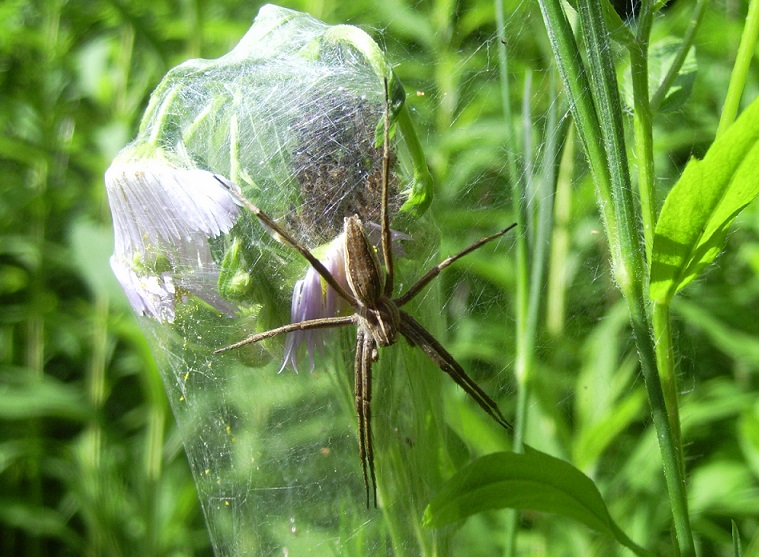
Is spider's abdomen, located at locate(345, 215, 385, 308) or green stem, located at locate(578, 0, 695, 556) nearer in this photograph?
green stem, located at locate(578, 0, 695, 556)

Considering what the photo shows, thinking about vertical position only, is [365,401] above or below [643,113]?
below

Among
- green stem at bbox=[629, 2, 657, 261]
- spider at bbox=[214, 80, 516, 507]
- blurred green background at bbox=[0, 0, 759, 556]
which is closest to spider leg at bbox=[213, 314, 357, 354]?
spider at bbox=[214, 80, 516, 507]

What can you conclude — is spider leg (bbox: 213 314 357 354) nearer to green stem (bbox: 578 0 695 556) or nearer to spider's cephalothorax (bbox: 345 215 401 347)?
spider's cephalothorax (bbox: 345 215 401 347)

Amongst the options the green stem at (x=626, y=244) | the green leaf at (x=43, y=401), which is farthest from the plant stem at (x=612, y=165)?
the green leaf at (x=43, y=401)

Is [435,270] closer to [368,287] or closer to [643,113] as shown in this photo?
[368,287]

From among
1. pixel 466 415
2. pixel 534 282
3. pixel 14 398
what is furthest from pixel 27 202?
pixel 534 282

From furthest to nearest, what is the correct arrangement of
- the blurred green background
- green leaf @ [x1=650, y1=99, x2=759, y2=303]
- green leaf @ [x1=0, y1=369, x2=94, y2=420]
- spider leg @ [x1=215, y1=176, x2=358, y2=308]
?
green leaf @ [x1=0, y1=369, x2=94, y2=420], the blurred green background, spider leg @ [x1=215, y1=176, x2=358, y2=308], green leaf @ [x1=650, y1=99, x2=759, y2=303]

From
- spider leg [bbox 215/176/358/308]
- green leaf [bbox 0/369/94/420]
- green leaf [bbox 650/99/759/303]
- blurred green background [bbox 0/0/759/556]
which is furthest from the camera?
green leaf [bbox 0/369/94/420]

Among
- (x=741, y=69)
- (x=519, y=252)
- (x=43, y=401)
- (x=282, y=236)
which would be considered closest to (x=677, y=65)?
(x=741, y=69)
